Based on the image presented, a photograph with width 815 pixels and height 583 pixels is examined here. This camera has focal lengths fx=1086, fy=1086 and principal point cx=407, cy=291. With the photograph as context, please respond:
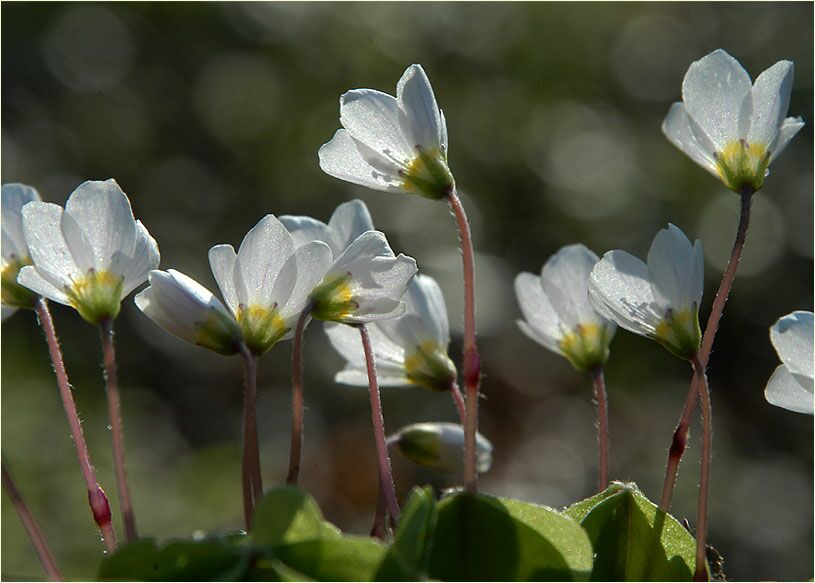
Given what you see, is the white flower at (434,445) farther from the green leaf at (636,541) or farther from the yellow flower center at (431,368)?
the green leaf at (636,541)

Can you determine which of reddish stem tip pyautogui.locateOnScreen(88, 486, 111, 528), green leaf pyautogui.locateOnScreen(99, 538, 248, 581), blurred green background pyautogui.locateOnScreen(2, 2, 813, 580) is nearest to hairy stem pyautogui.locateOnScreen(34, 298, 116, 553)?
reddish stem tip pyautogui.locateOnScreen(88, 486, 111, 528)

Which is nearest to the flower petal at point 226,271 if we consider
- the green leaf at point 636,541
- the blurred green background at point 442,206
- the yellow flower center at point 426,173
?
the yellow flower center at point 426,173

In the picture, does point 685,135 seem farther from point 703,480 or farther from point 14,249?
point 14,249

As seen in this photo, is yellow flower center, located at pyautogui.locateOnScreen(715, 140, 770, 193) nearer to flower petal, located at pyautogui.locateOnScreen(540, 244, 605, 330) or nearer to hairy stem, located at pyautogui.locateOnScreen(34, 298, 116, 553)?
flower petal, located at pyautogui.locateOnScreen(540, 244, 605, 330)

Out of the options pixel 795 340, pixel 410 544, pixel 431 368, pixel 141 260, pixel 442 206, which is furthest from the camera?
pixel 442 206

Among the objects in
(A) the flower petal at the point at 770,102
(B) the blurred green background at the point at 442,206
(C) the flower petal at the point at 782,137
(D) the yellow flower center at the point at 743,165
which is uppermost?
→ (A) the flower petal at the point at 770,102

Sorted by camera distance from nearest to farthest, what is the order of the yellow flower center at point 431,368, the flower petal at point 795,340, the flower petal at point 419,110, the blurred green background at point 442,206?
the flower petal at point 795,340 < the flower petal at point 419,110 < the yellow flower center at point 431,368 < the blurred green background at point 442,206

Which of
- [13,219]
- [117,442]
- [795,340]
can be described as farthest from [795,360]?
[13,219]

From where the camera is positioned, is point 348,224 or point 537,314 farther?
point 537,314
